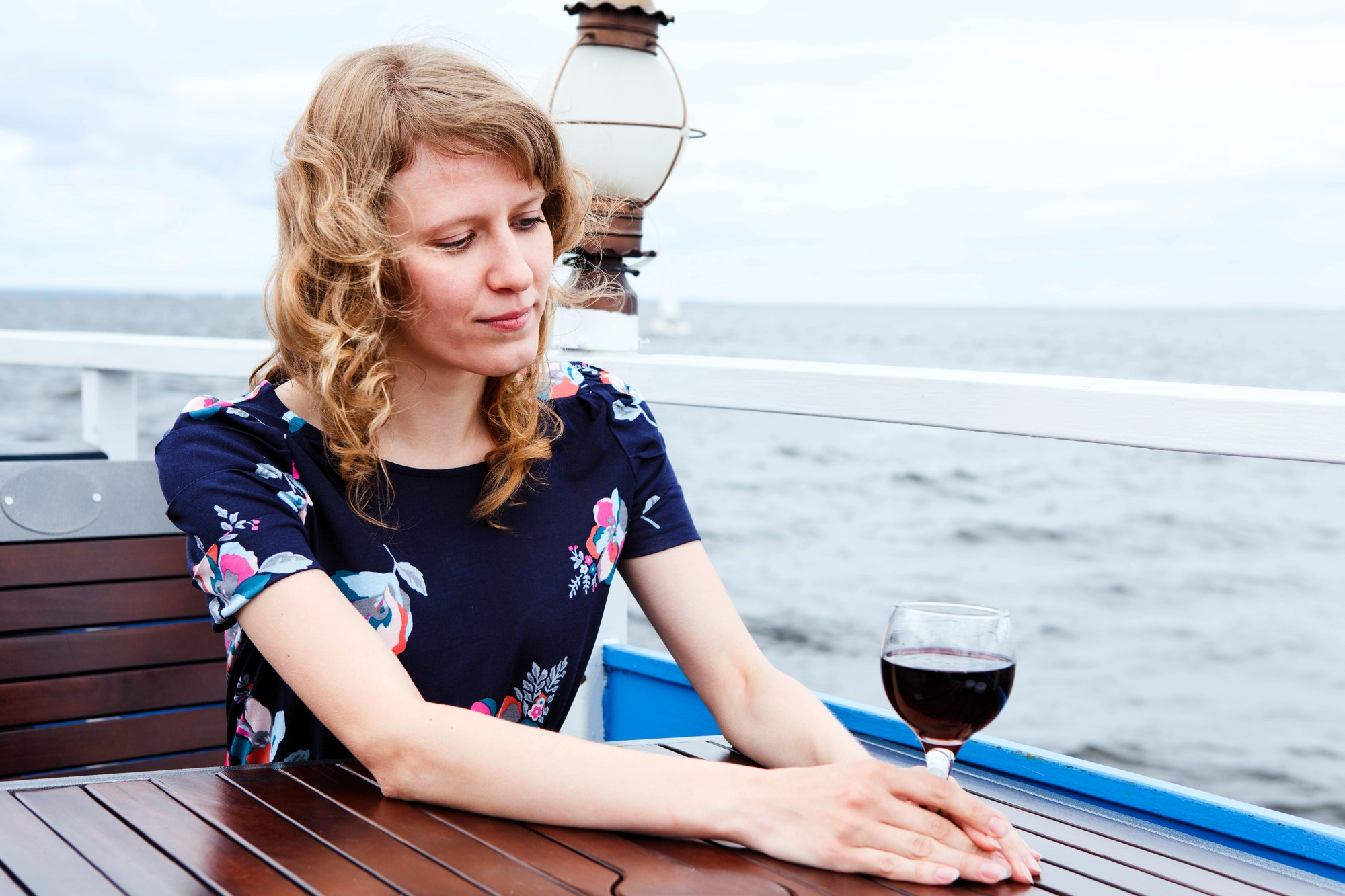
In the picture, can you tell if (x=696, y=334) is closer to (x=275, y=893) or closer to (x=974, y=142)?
(x=974, y=142)

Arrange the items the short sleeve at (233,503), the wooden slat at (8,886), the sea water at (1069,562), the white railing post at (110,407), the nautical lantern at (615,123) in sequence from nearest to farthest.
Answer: the wooden slat at (8,886) < the short sleeve at (233,503) < the nautical lantern at (615,123) < the white railing post at (110,407) < the sea water at (1069,562)

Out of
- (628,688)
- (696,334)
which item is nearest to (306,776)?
(628,688)

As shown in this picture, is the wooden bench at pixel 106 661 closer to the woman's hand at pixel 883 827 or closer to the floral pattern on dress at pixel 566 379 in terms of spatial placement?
the floral pattern on dress at pixel 566 379

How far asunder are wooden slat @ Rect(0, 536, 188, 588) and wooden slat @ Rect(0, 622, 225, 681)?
0.09 meters

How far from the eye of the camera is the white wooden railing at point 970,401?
1423 mm

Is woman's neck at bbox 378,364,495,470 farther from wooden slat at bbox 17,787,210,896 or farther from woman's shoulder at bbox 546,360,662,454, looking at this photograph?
wooden slat at bbox 17,787,210,896

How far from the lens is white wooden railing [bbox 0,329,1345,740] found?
1.42 metres

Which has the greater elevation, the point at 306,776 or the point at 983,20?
the point at 983,20

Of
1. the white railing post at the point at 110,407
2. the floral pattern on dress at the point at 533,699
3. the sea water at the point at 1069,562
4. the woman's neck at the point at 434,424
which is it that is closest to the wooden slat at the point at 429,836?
the floral pattern on dress at the point at 533,699

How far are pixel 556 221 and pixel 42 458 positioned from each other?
1.14 meters

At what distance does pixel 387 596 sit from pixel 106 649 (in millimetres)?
819

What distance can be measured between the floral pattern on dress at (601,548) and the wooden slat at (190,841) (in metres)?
0.62

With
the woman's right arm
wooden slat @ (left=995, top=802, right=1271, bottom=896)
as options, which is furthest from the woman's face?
wooden slat @ (left=995, top=802, right=1271, bottom=896)

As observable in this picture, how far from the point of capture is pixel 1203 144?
1656 inches
